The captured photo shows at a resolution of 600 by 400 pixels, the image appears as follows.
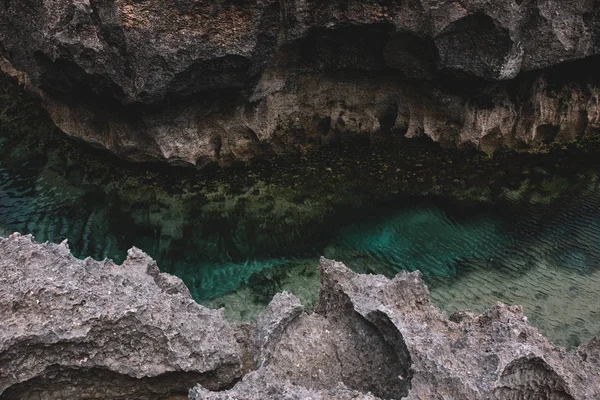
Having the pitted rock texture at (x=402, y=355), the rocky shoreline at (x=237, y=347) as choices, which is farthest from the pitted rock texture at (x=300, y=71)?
the pitted rock texture at (x=402, y=355)

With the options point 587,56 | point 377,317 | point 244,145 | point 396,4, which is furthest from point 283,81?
point 377,317

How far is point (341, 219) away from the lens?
9.22 metres

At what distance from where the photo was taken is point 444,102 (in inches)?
398

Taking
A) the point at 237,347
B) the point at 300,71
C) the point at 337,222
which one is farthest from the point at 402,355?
the point at 300,71

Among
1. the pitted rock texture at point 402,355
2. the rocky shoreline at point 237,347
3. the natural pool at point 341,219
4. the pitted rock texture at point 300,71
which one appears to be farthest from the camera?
the natural pool at point 341,219

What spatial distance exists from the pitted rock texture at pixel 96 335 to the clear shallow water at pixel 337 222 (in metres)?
3.05

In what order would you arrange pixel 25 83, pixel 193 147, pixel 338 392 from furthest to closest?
pixel 25 83 < pixel 193 147 < pixel 338 392

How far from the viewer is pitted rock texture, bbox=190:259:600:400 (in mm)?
4152

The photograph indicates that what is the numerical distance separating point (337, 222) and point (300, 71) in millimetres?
2620

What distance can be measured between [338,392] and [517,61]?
694cm

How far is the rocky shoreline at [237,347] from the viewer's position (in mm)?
4258

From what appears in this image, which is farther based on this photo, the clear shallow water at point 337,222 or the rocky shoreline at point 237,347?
the clear shallow water at point 337,222

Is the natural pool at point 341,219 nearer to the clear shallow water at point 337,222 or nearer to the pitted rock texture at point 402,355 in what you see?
the clear shallow water at point 337,222

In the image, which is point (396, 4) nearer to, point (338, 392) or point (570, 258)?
point (570, 258)
